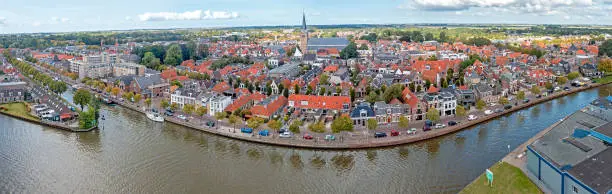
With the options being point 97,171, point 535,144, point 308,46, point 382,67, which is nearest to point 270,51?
point 308,46

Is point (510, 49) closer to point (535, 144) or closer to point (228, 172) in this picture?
point (535, 144)

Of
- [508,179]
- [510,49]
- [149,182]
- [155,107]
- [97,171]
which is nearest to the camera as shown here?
[508,179]

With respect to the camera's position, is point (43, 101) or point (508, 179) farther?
point (43, 101)

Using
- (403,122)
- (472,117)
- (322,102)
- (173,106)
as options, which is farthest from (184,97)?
(472,117)

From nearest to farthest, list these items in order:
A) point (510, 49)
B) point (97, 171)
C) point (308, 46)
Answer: point (97, 171) < point (510, 49) < point (308, 46)

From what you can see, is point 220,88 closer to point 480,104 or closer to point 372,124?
point 372,124

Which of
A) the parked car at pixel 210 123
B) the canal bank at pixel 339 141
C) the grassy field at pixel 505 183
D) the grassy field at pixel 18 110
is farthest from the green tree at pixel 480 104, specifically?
the grassy field at pixel 18 110

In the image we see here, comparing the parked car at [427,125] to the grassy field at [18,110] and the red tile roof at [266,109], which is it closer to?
the red tile roof at [266,109]
